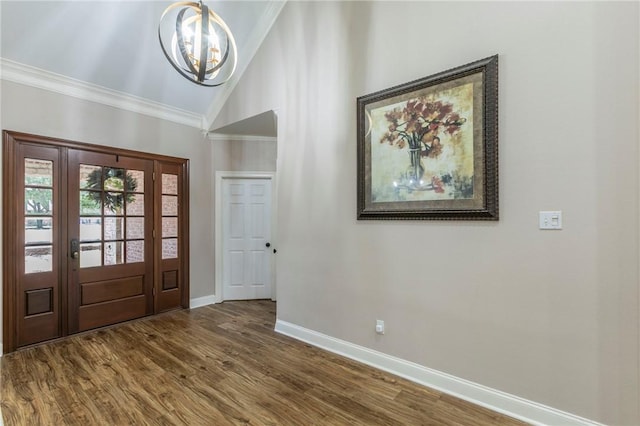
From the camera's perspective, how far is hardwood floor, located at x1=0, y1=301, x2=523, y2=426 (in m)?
2.06

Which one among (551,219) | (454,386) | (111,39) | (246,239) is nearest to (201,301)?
(246,239)

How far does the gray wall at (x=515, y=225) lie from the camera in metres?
1.78

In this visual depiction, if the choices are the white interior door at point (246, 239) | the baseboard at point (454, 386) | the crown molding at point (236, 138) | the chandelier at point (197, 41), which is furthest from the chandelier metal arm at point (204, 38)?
the white interior door at point (246, 239)

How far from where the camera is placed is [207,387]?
2.40 m

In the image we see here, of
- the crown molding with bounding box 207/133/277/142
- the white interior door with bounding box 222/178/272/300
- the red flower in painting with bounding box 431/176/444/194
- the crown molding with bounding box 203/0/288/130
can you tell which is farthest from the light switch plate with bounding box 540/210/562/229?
the crown molding with bounding box 207/133/277/142

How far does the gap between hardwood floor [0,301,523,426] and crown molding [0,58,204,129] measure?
2.75m

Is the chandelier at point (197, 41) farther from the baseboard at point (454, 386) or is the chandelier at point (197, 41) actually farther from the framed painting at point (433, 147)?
the baseboard at point (454, 386)

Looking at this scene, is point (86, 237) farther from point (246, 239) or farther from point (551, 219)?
point (551, 219)

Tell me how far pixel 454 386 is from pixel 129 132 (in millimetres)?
4495

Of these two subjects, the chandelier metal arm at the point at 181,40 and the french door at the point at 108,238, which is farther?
the french door at the point at 108,238

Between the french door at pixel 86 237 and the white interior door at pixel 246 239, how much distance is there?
2.12 ft

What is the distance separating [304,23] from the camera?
3309mm

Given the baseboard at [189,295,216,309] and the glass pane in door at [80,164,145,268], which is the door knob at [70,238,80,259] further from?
the baseboard at [189,295,216,309]

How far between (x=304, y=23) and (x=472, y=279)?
3059 millimetres
